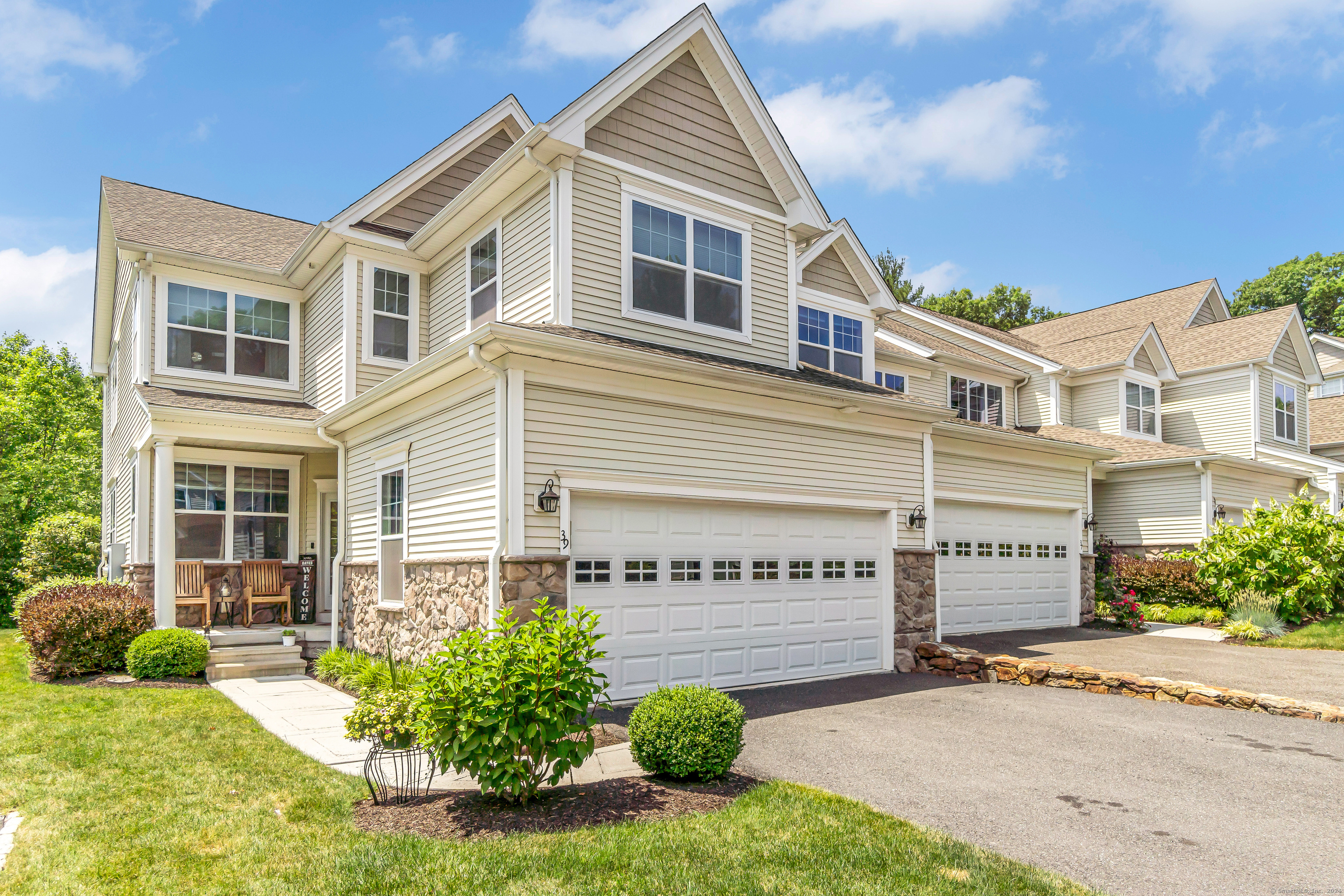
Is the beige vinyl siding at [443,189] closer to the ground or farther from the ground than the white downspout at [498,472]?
farther from the ground

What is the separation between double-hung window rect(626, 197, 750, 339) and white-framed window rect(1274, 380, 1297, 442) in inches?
834

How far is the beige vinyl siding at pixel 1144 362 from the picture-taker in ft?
77.5

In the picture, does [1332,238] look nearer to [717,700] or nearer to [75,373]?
[717,700]

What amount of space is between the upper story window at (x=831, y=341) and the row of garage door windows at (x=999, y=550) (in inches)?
→ 136

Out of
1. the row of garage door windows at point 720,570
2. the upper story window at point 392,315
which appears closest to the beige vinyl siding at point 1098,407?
the row of garage door windows at point 720,570

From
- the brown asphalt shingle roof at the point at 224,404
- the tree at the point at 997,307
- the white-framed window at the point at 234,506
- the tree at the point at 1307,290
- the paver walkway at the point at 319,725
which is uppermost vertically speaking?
the tree at the point at 1307,290

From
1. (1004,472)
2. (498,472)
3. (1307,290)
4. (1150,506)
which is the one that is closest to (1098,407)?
(1150,506)

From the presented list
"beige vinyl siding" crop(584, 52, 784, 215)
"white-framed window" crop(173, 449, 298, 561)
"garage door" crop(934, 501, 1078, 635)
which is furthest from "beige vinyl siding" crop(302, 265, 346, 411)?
"garage door" crop(934, 501, 1078, 635)

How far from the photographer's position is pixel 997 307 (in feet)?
144

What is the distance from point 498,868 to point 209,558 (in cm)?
1139

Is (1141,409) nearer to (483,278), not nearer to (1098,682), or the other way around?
(1098,682)

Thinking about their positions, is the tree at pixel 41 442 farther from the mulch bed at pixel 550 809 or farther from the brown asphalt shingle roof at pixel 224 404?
the mulch bed at pixel 550 809

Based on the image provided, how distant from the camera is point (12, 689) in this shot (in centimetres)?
1018

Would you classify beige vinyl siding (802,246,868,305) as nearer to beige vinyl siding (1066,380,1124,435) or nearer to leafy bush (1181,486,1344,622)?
leafy bush (1181,486,1344,622)
